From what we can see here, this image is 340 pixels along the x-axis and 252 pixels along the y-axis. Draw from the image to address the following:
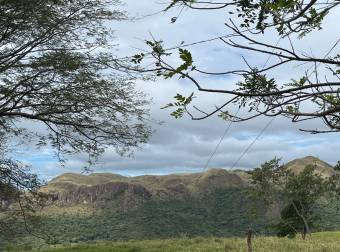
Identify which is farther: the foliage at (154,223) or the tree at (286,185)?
the foliage at (154,223)

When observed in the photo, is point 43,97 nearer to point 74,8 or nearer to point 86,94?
point 86,94

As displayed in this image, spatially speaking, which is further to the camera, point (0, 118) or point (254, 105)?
point (0, 118)

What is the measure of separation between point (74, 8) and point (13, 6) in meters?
2.95

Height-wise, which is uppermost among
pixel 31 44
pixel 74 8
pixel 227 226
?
pixel 74 8

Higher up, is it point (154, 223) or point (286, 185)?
point (286, 185)

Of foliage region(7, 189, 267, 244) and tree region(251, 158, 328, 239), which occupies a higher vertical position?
tree region(251, 158, 328, 239)

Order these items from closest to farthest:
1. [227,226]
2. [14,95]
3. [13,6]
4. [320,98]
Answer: [320,98] → [13,6] → [14,95] → [227,226]

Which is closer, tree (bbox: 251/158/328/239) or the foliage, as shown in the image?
tree (bbox: 251/158/328/239)

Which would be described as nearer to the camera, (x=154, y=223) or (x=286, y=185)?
(x=286, y=185)

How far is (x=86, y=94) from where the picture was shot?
48.0 ft

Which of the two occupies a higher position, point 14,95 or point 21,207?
point 14,95

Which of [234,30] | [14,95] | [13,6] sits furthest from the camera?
[14,95]

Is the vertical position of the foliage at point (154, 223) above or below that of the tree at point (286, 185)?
below

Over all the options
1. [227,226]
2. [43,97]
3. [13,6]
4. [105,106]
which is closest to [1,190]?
[43,97]
